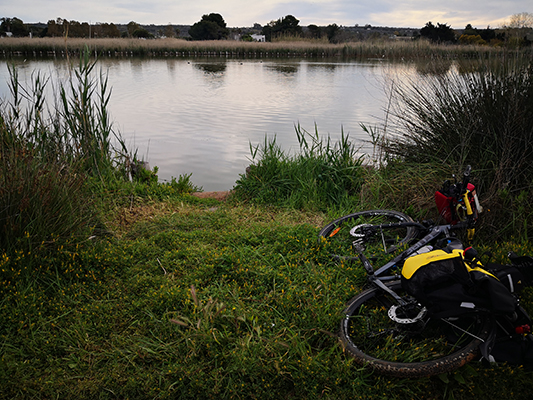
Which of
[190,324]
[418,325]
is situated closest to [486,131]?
[418,325]

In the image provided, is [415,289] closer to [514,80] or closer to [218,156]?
[514,80]

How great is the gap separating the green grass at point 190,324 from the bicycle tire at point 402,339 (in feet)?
0.33

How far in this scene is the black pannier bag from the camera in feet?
7.65

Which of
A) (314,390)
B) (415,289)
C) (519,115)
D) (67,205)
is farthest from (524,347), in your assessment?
(67,205)

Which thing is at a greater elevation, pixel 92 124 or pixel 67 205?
pixel 92 124

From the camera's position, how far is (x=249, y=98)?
14.7m

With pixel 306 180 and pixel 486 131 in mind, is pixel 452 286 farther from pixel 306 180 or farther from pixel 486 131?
pixel 306 180

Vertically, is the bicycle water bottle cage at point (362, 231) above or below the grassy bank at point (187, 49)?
below

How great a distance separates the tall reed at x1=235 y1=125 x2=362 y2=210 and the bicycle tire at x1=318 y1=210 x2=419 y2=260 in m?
0.74

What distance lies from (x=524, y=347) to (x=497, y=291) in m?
0.43

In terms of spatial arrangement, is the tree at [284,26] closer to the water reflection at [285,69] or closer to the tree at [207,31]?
the tree at [207,31]

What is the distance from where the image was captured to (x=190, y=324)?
2801 mm

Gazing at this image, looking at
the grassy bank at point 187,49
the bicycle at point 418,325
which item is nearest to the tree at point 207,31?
the grassy bank at point 187,49

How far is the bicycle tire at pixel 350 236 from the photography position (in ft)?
12.4
